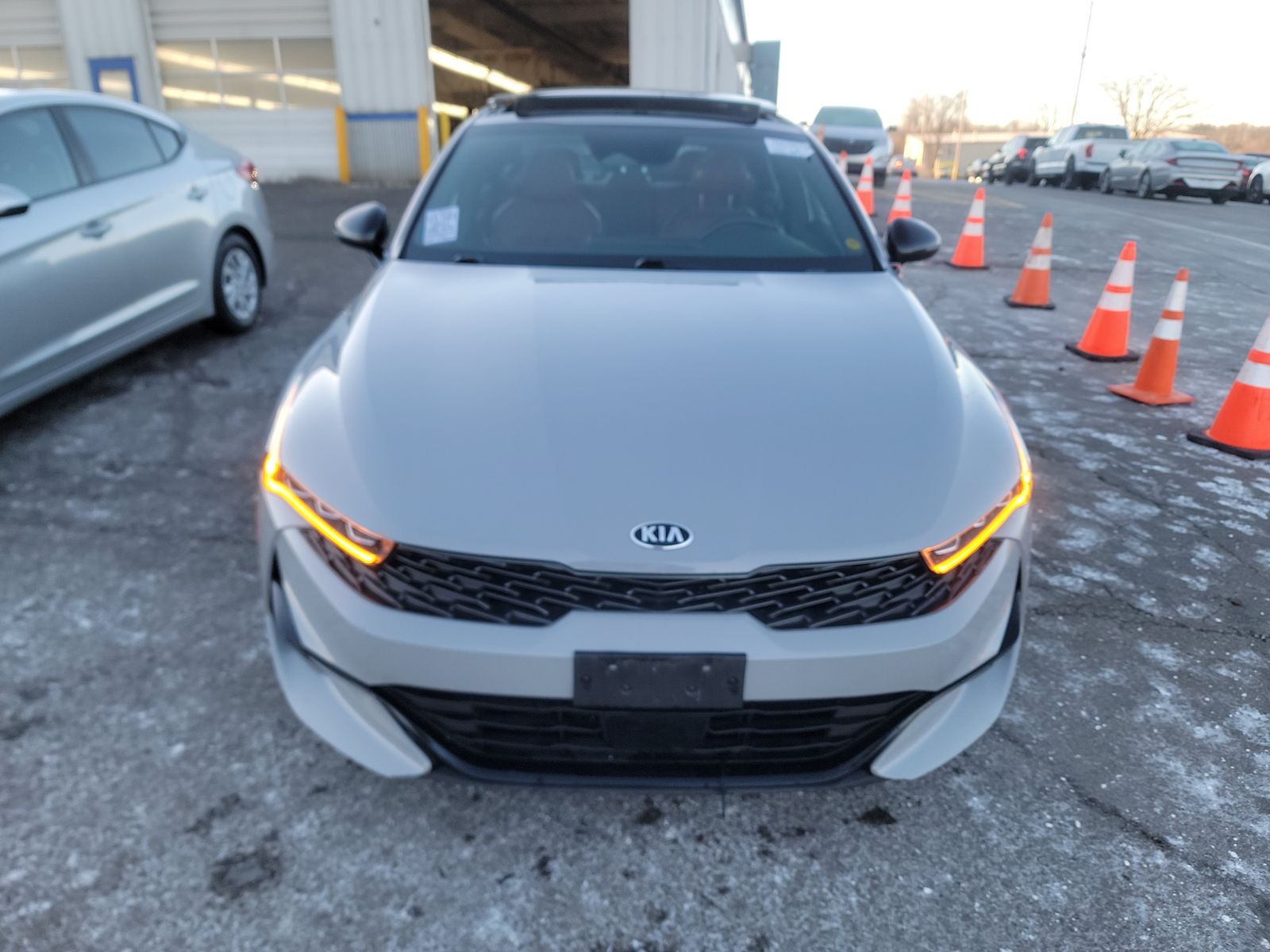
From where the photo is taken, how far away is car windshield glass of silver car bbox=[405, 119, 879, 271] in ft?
9.50

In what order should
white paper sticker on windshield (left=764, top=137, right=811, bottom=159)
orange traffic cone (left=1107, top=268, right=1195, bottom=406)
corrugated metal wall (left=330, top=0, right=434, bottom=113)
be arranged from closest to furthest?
white paper sticker on windshield (left=764, top=137, right=811, bottom=159), orange traffic cone (left=1107, top=268, right=1195, bottom=406), corrugated metal wall (left=330, top=0, right=434, bottom=113)

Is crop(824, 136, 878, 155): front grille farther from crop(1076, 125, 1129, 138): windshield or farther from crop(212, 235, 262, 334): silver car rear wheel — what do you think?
crop(212, 235, 262, 334): silver car rear wheel

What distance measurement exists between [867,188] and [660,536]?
13.0m

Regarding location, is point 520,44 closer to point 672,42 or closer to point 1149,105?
point 672,42

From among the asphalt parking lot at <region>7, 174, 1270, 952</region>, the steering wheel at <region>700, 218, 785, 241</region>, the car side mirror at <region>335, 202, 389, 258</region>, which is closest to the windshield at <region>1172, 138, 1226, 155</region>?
the asphalt parking lot at <region>7, 174, 1270, 952</region>

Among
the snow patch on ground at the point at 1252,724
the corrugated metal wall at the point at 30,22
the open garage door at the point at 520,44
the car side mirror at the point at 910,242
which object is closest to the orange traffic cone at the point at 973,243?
the car side mirror at the point at 910,242

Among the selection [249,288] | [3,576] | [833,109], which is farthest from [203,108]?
[3,576]

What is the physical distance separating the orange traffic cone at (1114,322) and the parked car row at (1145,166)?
1568 centimetres

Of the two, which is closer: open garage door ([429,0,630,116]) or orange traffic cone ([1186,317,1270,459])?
orange traffic cone ([1186,317,1270,459])

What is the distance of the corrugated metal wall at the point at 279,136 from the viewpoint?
17.5 m

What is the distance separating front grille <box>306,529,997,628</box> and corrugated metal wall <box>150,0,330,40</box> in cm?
1842

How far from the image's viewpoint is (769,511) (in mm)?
1777

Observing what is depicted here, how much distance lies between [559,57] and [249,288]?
1296 inches

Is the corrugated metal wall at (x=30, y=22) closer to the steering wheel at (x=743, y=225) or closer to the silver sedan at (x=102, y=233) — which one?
the silver sedan at (x=102, y=233)
